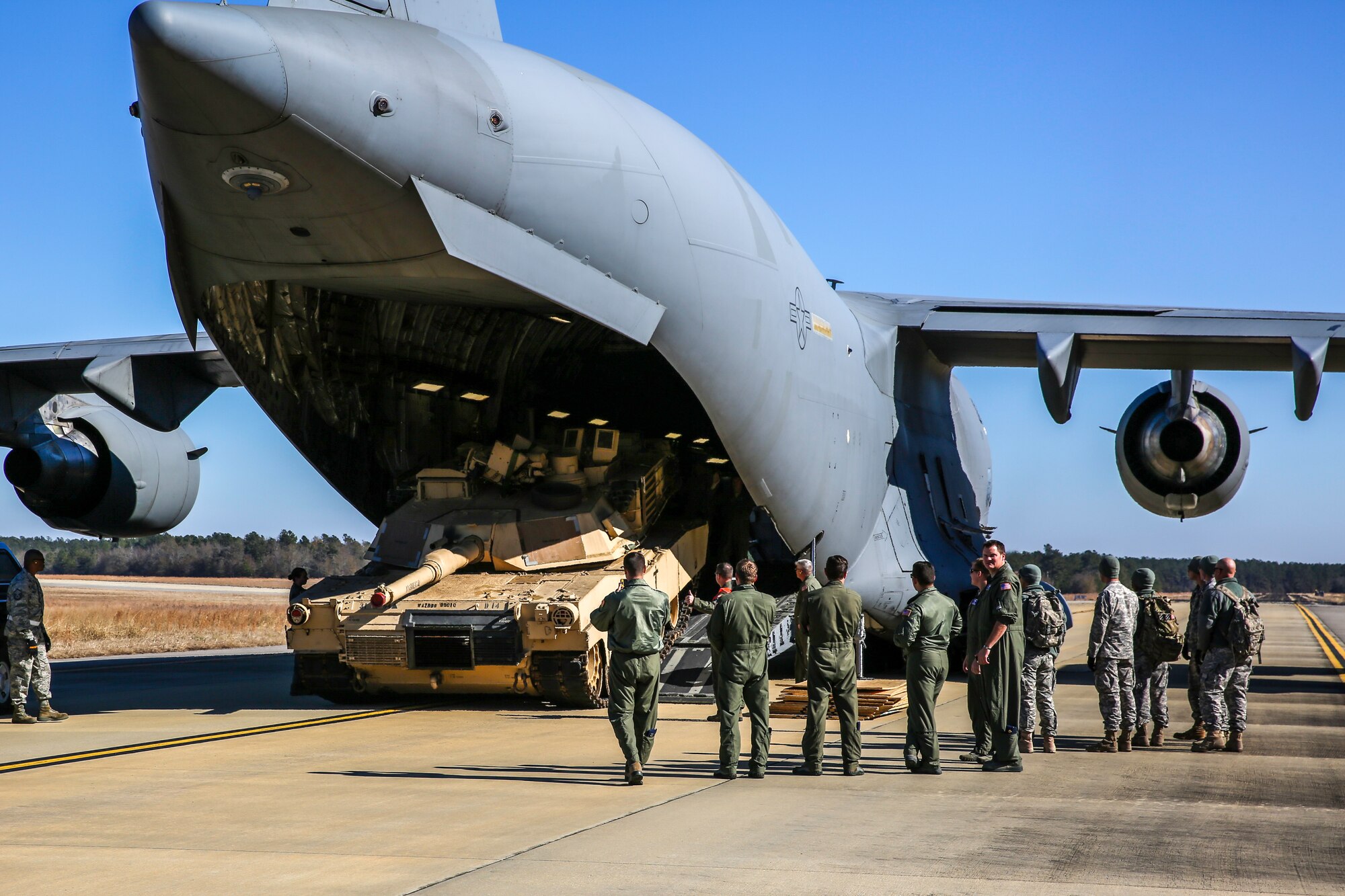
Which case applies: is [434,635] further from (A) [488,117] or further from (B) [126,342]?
(B) [126,342]

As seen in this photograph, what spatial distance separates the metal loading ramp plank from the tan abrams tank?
30.9 inches

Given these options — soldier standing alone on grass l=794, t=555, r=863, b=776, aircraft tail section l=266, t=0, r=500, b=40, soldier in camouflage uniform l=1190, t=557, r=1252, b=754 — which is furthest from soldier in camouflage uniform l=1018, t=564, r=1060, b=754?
aircraft tail section l=266, t=0, r=500, b=40

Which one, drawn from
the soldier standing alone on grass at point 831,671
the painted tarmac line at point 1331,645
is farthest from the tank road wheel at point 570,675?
the painted tarmac line at point 1331,645

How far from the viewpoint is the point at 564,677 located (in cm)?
1180

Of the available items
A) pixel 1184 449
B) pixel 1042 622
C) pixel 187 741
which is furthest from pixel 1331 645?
pixel 187 741

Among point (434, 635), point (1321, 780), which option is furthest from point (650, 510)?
point (1321, 780)

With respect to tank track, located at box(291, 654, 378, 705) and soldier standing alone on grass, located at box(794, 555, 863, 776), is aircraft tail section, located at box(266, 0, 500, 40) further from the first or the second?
tank track, located at box(291, 654, 378, 705)

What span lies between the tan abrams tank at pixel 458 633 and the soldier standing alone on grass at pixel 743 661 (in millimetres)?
2844

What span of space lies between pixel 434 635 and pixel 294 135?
4.74m

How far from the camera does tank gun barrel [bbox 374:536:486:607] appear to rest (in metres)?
11.8

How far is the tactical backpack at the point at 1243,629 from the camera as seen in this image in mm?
A: 9812

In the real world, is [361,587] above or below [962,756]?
above

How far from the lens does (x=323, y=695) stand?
42.2 feet

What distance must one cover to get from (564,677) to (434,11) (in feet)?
19.4
